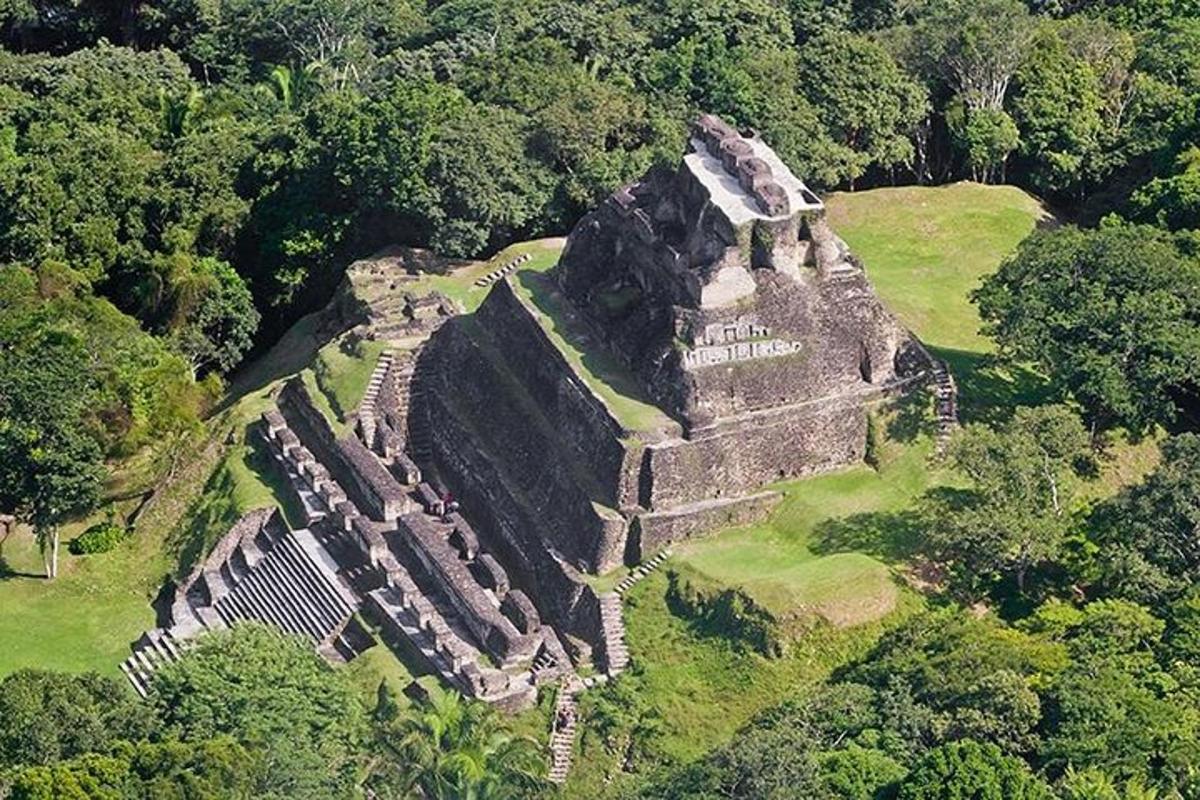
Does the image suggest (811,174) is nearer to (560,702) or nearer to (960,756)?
(560,702)

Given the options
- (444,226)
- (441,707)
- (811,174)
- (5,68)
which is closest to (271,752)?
(441,707)

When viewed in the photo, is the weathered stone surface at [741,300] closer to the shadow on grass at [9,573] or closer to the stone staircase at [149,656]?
the stone staircase at [149,656]

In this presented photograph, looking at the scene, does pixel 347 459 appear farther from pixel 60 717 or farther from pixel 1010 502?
pixel 1010 502

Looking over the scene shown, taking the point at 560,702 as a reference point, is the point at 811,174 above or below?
above

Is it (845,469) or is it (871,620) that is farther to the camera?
Answer: (845,469)

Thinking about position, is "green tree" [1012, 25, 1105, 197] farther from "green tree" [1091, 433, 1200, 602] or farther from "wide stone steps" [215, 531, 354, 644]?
"wide stone steps" [215, 531, 354, 644]

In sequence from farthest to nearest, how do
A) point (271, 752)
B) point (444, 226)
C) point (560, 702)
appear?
point (444, 226)
point (560, 702)
point (271, 752)

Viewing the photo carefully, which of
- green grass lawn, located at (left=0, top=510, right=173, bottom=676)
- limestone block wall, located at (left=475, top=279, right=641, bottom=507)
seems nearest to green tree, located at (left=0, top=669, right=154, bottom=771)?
green grass lawn, located at (left=0, top=510, right=173, bottom=676)
